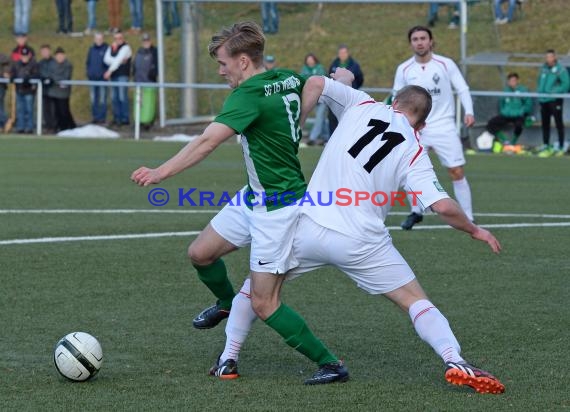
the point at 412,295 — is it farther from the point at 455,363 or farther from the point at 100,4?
the point at 100,4

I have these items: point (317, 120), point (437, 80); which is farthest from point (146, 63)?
point (437, 80)

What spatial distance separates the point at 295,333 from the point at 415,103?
1.35 meters

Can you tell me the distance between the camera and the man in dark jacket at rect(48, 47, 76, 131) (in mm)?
25684

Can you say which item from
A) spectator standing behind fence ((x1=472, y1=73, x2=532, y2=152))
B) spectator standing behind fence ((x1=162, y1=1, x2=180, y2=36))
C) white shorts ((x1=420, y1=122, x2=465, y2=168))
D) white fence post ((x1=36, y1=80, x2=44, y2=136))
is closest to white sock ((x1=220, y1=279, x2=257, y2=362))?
white shorts ((x1=420, y1=122, x2=465, y2=168))

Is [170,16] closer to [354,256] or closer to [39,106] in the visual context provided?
[39,106]

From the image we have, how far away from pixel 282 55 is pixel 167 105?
10.8ft

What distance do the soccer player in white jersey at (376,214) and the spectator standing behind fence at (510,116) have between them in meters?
17.6

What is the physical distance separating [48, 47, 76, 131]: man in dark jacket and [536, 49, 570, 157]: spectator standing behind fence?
10.1 metres

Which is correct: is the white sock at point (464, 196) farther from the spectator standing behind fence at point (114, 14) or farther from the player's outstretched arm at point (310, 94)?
the spectator standing behind fence at point (114, 14)

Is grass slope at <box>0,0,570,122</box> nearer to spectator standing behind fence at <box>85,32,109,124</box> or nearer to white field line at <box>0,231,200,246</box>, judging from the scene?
spectator standing behind fence at <box>85,32,109,124</box>

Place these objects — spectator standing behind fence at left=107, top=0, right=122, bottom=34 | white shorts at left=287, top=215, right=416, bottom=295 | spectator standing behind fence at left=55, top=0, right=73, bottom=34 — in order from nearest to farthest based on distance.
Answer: white shorts at left=287, top=215, right=416, bottom=295 < spectator standing behind fence at left=107, top=0, right=122, bottom=34 < spectator standing behind fence at left=55, top=0, right=73, bottom=34

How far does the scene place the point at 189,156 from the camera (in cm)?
565

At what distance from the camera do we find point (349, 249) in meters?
5.88

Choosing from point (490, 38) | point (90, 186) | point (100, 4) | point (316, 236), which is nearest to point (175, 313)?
point (316, 236)
